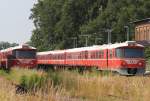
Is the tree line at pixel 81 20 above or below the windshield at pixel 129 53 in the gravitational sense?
above

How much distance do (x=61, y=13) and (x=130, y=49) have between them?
68.8 metres

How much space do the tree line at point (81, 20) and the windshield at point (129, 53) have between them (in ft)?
181

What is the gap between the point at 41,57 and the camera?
3211 inches

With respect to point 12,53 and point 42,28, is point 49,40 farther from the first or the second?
point 12,53

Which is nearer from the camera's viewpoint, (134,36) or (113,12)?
(113,12)

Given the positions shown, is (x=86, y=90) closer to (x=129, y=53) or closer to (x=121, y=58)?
(x=121, y=58)

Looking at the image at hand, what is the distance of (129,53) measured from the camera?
141 feet

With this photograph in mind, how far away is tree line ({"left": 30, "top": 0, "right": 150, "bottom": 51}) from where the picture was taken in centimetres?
10094

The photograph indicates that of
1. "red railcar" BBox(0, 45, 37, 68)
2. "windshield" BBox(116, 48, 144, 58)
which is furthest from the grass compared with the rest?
"red railcar" BBox(0, 45, 37, 68)

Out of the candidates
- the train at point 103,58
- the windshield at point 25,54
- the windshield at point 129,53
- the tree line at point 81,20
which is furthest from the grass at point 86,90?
the tree line at point 81,20

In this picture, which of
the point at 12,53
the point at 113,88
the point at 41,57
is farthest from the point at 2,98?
the point at 41,57

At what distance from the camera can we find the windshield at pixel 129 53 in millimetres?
42438

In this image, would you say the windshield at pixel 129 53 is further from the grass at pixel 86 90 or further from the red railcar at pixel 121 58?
the grass at pixel 86 90

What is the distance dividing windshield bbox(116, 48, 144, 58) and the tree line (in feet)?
181
